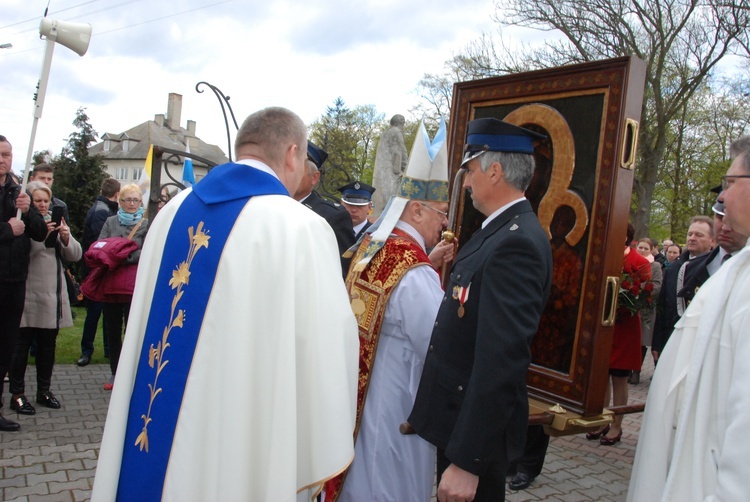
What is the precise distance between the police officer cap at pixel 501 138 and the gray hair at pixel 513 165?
20mm

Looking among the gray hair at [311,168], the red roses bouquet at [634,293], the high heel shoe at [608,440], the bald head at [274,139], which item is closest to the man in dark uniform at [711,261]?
the red roses bouquet at [634,293]

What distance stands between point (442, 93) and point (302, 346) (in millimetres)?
26475

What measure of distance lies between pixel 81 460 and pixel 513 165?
393 centimetres

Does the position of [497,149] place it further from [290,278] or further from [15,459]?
[15,459]

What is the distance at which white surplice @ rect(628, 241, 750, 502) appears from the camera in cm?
144

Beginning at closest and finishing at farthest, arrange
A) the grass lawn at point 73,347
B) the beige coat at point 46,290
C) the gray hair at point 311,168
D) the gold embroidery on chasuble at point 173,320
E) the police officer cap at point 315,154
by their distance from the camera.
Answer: the gold embroidery on chasuble at point 173,320 → the gray hair at point 311,168 → the police officer cap at point 315,154 → the beige coat at point 46,290 → the grass lawn at point 73,347

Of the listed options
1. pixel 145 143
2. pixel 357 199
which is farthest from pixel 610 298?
pixel 145 143

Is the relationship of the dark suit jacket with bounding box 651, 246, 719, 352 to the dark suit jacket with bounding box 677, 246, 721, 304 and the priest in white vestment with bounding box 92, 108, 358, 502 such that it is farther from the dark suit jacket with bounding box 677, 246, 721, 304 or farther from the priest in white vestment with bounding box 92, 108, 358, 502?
the priest in white vestment with bounding box 92, 108, 358, 502

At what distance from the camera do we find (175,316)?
2131 mm

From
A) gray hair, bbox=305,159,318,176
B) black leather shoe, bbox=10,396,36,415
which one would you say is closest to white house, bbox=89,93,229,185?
black leather shoe, bbox=10,396,36,415

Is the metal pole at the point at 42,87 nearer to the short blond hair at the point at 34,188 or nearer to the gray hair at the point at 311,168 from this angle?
the short blond hair at the point at 34,188

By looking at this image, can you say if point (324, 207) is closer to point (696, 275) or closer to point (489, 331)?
point (696, 275)

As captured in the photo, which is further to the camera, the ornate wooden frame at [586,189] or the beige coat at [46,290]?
the beige coat at [46,290]

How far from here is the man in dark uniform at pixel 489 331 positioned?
1982mm
